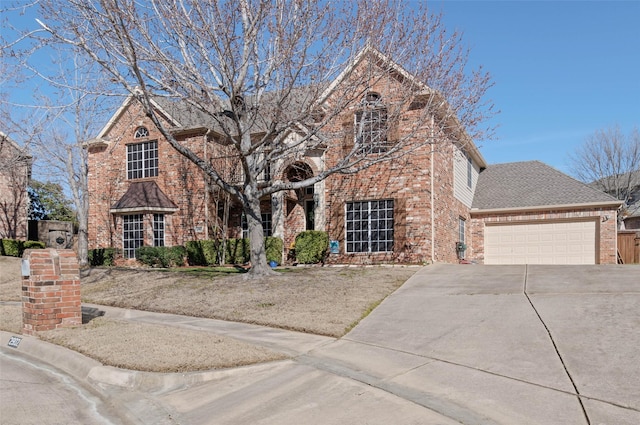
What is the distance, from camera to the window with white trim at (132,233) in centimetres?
2130

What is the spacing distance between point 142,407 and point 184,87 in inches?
355

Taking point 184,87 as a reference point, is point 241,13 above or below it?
above

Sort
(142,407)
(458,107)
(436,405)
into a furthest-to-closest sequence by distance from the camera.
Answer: (458,107), (142,407), (436,405)

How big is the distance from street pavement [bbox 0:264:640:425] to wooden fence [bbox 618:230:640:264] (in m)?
14.4

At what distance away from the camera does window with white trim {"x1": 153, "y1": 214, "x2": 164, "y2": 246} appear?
2108 cm

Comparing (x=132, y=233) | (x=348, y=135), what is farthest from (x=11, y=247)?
Answer: (x=348, y=135)

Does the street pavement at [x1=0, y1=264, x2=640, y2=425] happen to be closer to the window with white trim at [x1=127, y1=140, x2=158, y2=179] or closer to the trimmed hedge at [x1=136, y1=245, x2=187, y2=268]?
the trimmed hedge at [x1=136, y1=245, x2=187, y2=268]

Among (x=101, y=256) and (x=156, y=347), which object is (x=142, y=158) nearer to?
(x=101, y=256)

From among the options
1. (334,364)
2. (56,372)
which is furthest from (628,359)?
(56,372)

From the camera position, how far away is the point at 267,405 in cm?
515

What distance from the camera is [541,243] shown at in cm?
2094

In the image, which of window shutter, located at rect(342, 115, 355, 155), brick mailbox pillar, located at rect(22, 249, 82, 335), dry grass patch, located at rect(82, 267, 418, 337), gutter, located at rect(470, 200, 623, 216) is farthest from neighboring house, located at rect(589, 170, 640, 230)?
brick mailbox pillar, located at rect(22, 249, 82, 335)

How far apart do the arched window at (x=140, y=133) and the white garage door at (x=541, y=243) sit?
50.9ft

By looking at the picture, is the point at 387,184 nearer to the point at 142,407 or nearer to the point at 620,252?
the point at 620,252
